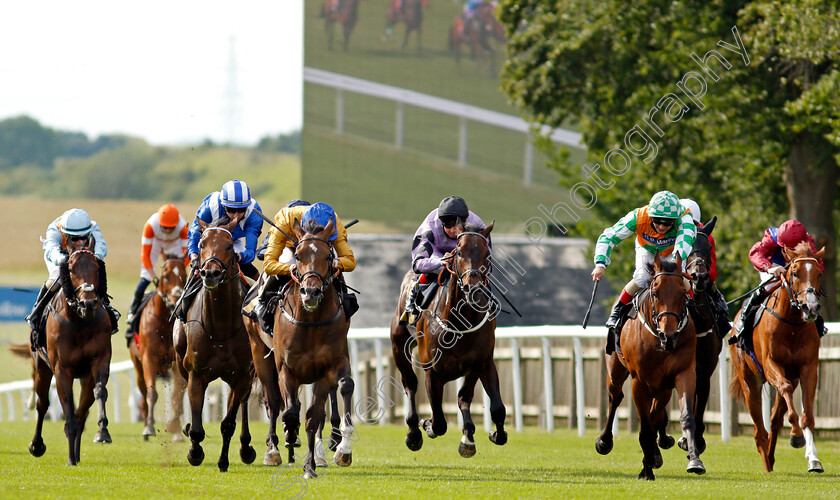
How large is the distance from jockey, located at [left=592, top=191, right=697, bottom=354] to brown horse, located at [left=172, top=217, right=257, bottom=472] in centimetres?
280

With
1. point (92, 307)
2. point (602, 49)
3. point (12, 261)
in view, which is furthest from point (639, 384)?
point (12, 261)

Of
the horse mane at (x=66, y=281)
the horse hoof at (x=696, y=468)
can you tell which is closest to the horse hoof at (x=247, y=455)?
the horse mane at (x=66, y=281)

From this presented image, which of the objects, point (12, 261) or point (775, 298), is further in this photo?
point (12, 261)

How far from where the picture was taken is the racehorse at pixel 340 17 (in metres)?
31.3

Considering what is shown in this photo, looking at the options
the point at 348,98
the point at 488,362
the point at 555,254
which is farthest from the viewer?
the point at 348,98

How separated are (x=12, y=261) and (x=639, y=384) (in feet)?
177

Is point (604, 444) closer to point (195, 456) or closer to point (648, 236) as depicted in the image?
point (648, 236)

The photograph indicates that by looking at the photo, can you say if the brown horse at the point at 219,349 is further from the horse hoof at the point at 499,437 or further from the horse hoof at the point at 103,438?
the horse hoof at the point at 103,438

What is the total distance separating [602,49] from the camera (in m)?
19.5

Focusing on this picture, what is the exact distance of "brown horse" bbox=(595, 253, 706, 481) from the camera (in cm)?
853

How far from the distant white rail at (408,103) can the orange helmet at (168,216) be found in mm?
18509

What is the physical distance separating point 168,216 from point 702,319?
18.6 ft

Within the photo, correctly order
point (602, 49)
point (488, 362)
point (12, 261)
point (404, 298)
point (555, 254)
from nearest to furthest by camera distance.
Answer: point (488, 362) < point (404, 298) < point (602, 49) < point (555, 254) < point (12, 261)

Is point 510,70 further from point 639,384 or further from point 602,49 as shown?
point 639,384
